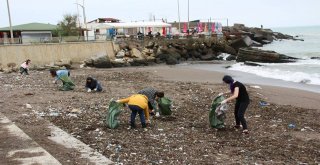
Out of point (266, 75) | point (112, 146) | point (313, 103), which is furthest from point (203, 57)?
point (112, 146)

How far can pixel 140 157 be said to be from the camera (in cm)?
678

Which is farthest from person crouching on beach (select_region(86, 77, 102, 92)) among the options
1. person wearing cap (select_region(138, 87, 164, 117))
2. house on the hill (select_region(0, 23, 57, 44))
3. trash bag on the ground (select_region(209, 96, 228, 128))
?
house on the hill (select_region(0, 23, 57, 44))

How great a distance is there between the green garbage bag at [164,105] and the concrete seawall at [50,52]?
20562 mm

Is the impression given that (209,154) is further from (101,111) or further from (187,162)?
(101,111)

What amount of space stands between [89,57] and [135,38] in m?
8.78

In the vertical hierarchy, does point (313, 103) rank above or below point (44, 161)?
below

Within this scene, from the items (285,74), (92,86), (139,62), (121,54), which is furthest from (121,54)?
(92,86)

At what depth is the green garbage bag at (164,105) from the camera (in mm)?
10067

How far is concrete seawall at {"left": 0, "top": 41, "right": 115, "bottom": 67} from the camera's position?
92.8 feet

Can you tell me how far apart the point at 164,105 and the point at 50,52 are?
22.4 metres

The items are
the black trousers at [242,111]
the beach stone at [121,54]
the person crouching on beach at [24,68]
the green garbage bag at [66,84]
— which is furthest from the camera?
the beach stone at [121,54]

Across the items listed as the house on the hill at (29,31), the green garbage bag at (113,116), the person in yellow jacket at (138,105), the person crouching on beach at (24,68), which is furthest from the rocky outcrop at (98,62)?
the person in yellow jacket at (138,105)

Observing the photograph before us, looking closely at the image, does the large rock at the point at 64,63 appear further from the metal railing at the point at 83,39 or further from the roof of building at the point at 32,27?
the roof of building at the point at 32,27

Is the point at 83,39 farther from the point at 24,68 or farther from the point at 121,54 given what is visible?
the point at 24,68
